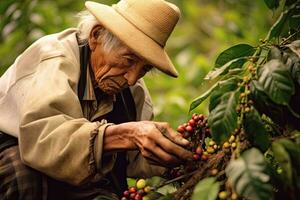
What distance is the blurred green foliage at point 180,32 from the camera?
13.4 feet

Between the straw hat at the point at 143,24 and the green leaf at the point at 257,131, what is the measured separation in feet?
2.39

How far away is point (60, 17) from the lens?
453cm

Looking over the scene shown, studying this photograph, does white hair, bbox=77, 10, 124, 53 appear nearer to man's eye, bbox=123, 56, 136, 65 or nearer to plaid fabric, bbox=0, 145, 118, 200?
man's eye, bbox=123, 56, 136, 65

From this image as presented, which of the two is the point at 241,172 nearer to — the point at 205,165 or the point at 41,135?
the point at 205,165

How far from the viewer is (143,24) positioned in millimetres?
2326

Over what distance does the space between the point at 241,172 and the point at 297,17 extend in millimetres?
625

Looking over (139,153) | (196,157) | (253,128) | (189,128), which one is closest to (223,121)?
(253,128)

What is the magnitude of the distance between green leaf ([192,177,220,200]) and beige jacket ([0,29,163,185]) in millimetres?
475

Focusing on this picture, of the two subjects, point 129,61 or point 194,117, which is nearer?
point 194,117

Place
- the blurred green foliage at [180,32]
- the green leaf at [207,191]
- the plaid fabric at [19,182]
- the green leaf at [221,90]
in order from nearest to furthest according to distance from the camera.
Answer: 1. the green leaf at [207,191]
2. the green leaf at [221,90]
3. the plaid fabric at [19,182]
4. the blurred green foliage at [180,32]

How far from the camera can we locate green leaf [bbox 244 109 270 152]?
1.57 m

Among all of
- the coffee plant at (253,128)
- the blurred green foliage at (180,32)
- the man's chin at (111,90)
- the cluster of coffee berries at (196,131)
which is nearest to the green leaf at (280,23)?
the coffee plant at (253,128)

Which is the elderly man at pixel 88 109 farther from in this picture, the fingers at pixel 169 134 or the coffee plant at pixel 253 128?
the coffee plant at pixel 253 128

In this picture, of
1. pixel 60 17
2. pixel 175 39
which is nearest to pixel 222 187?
pixel 60 17
